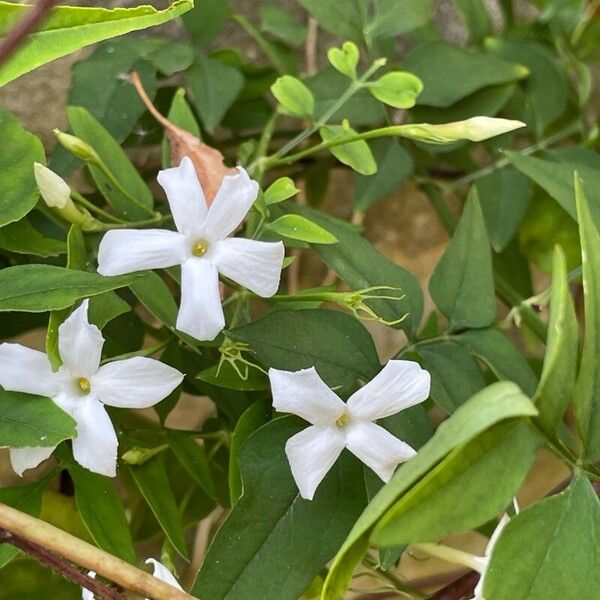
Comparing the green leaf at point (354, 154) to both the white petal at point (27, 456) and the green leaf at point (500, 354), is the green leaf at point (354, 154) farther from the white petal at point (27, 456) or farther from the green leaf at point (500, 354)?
the white petal at point (27, 456)

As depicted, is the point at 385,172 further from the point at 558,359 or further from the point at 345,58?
the point at 558,359

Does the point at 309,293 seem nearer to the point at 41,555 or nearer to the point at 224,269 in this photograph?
the point at 224,269

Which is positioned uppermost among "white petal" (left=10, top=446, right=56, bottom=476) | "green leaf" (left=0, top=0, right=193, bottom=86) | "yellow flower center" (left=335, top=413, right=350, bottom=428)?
"green leaf" (left=0, top=0, right=193, bottom=86)

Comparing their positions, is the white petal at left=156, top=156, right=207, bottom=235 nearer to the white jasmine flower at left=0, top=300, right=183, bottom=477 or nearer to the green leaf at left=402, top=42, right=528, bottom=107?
the white jasmine flower at left=0, top=300, right=183, bottom=477

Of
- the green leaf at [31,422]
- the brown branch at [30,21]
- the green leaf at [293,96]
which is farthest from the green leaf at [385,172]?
the brown branch at [30,21]

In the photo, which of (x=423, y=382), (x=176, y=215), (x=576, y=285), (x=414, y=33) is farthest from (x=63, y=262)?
(x=576, y=285)

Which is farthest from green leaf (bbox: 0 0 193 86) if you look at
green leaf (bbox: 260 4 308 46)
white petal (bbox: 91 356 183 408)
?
green leaf (bbox: 260 4 308 46)

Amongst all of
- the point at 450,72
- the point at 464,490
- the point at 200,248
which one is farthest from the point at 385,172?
the point at 464,490
